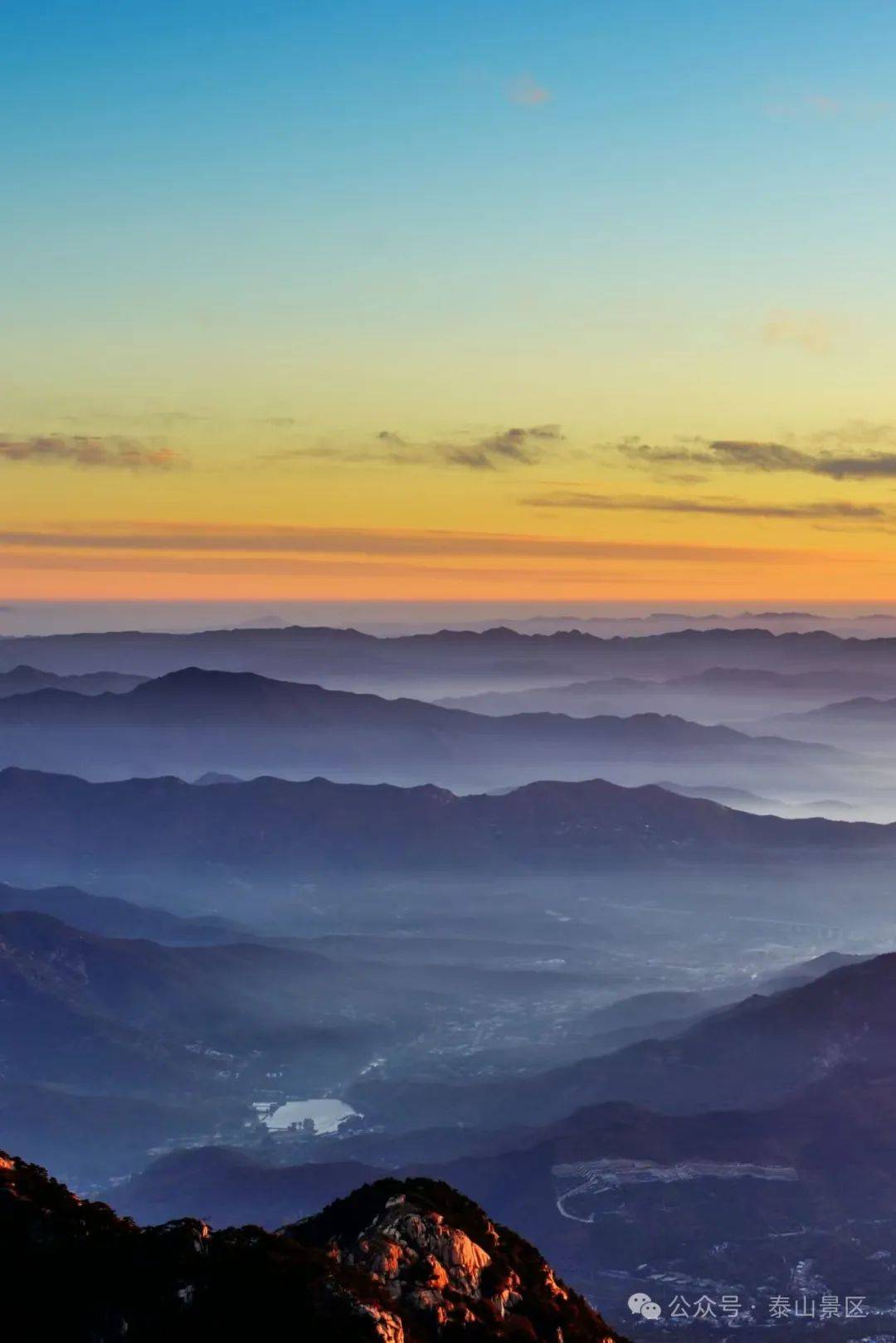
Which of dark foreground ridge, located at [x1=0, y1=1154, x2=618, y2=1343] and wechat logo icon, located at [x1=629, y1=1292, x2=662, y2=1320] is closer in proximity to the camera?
dark foreground ridge, located at [x1=0, y1=1154, x2=618, y2=1343]

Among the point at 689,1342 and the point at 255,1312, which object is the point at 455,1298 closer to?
the point at 255,1312

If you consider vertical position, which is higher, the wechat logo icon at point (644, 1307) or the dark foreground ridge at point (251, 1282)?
the dark foreground ridge at point (251, 1282)

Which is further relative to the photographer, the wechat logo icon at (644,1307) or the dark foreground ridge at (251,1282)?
the wechat logo icon at (644,1307)

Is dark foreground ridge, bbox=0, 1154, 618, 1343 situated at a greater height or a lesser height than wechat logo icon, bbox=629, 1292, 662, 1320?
greater

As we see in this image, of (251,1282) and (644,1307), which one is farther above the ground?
(251,1282)

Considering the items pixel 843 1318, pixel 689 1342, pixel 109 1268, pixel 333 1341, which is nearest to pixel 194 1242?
pixel 109 1268

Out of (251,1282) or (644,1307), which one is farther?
(644,1307)
